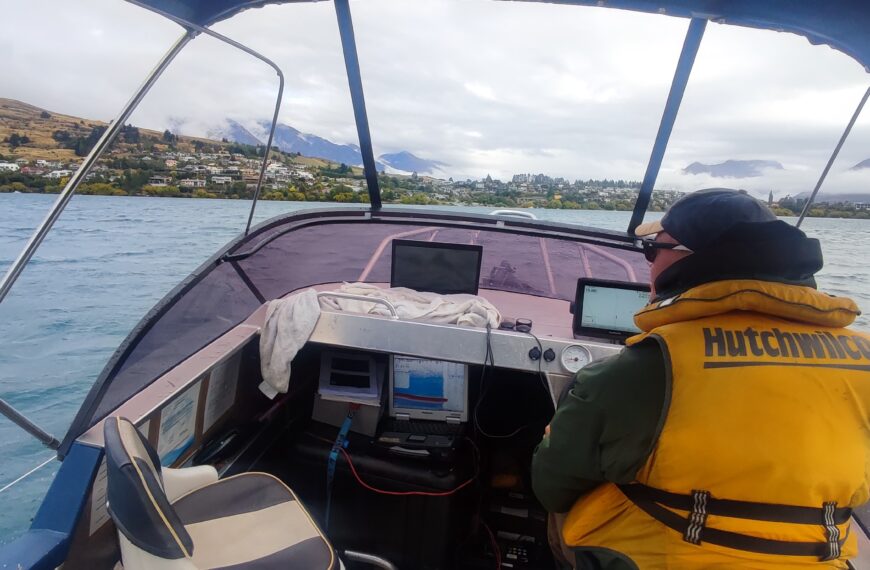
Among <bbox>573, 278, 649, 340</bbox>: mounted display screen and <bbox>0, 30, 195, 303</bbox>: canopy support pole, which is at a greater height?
<bbox>0, 30, 195, 303</bbox>: canopy support pole

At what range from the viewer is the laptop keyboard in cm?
238

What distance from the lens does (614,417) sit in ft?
3.43

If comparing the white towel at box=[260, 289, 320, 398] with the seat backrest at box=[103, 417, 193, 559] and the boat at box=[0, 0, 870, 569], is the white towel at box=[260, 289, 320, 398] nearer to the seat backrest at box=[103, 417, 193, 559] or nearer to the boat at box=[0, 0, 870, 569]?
the boat at box=[0, 0, 870, 569]

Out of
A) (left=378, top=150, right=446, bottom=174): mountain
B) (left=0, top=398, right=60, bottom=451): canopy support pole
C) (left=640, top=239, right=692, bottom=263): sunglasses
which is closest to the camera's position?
(left=640, top=239, right=692, bottom=263): sunglasses

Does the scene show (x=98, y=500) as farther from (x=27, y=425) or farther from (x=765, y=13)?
(x=765, y=13)

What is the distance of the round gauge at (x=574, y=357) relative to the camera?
1938mm

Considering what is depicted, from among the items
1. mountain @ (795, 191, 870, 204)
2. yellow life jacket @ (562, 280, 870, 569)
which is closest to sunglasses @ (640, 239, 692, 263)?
yellow life jacket @ (562, 280, 870, 569)

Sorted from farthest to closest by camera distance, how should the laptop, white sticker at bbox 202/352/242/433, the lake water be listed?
the lake water < the laptop < white sticker at bbox 202/352/242/433

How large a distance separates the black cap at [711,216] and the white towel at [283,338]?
1471 millimetres

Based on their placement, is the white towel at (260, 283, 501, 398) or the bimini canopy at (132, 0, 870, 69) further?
the white towel at (260, 283, 501, 398)

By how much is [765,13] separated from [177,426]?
2679mm

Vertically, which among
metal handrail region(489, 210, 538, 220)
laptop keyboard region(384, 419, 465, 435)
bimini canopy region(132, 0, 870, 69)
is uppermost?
bimini canopy region(132, 0, 870, 69)

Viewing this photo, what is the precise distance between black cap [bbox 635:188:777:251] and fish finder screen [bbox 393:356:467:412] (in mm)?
1365

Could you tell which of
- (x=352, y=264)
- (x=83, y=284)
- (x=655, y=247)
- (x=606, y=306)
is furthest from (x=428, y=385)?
(x=83, y=284)
